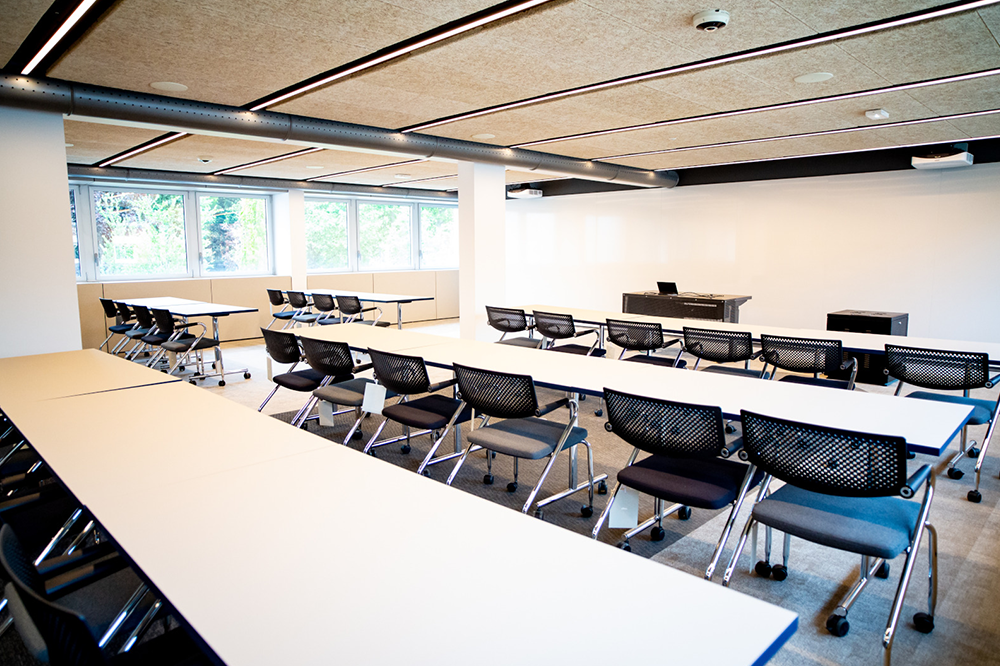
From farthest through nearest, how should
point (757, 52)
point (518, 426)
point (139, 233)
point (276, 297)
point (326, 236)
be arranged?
point (326, 236) < point (139, 233) < point (276, 297) < point (757, 52) < point (518, 426)

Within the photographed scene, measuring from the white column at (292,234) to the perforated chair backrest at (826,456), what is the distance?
9879 millimetres

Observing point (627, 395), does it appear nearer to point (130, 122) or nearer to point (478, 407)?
point (478, 407)

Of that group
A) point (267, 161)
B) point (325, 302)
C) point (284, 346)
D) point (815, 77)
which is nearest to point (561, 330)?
point (284, 346)

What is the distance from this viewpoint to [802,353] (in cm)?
437

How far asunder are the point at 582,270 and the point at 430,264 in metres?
3.84

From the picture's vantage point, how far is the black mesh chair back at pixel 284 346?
4.56m

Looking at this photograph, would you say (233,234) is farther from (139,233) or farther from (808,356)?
(808,356)

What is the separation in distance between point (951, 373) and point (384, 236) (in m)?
11.0

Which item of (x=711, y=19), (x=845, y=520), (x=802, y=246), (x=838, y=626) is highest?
(x=711, y=19)

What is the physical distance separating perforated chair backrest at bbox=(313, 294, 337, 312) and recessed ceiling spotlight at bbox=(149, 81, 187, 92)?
186 inches

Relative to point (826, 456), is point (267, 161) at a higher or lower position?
higher

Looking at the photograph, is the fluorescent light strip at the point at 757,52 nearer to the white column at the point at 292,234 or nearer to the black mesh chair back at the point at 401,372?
the black mesh chair back at the point at 401,372

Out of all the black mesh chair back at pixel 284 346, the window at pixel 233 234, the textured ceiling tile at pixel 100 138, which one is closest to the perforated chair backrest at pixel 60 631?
the black mesh chair back at pixel 284 346

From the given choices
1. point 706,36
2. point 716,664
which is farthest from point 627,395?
point 706,36
